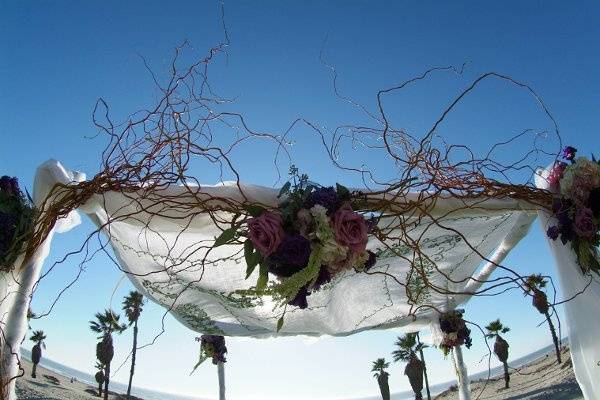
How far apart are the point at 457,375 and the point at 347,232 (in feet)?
9.57

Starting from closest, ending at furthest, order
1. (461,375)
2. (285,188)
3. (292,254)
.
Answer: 1. (292,254)
2. (285,188)
3. (461,375)

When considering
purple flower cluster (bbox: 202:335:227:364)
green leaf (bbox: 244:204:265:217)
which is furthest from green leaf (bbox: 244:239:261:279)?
purple flower cluster (bbox: 202:335:227:364)

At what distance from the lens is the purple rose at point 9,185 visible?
1945 mm

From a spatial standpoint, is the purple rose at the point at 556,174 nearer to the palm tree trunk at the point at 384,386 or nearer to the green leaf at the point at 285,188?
the green leaf at the point at 285,188

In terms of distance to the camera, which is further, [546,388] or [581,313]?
[546,388]

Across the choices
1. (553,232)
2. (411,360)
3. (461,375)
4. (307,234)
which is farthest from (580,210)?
(411,360)

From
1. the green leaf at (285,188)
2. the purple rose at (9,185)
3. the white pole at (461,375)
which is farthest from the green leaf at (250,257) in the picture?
the white pole at (461,375)

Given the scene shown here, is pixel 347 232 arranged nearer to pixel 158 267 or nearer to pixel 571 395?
pixel 158 267

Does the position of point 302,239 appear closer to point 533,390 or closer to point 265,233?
point 265,233

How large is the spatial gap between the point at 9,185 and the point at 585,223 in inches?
103

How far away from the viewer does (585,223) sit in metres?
2.32

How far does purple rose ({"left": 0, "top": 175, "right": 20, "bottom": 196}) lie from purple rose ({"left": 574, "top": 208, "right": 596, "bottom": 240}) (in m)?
2.56

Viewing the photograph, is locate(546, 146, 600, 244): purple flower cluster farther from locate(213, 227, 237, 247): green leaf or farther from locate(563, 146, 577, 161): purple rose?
locate(213, 227, 237, 247): green leaf

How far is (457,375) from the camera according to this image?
4199mm
